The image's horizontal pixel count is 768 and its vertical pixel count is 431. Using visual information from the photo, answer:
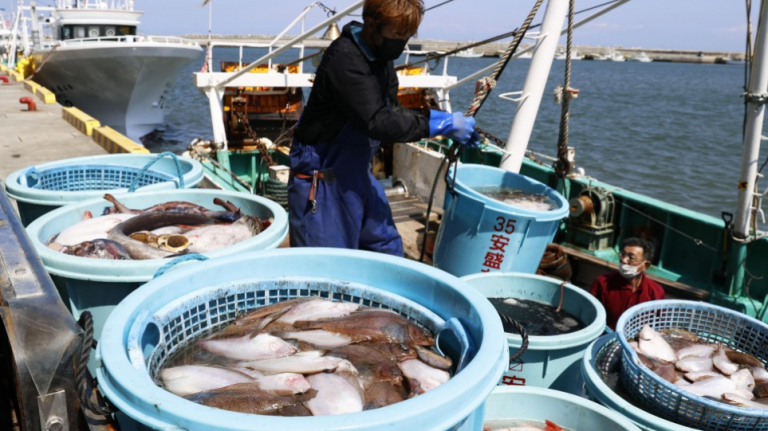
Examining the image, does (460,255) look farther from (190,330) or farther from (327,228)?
(190,330)

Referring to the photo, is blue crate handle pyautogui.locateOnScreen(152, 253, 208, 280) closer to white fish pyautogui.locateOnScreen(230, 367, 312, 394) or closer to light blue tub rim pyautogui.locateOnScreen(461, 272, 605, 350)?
white fish pyautogui.locateOnScreen(230, 367, 312, 394)

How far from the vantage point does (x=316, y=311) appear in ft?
7.55

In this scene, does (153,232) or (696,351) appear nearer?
(153,232)

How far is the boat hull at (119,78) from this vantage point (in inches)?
788

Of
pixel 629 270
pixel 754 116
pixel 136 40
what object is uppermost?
pixel 136 40

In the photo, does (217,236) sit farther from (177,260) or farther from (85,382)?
(85,382)

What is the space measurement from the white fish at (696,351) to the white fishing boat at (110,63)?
1992 centimetres

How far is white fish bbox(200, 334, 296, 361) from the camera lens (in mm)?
2078

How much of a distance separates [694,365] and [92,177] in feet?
13.4

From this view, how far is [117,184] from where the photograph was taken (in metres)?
4.53

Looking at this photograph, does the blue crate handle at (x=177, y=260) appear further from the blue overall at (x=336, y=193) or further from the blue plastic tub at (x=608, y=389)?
the blue plastic tub at (x=608, y=389)

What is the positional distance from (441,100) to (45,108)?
387 inches

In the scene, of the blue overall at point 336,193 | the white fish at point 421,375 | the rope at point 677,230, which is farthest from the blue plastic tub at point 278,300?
the rope at point 677,230

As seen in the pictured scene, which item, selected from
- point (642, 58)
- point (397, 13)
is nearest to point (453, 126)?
point (397, 13)
